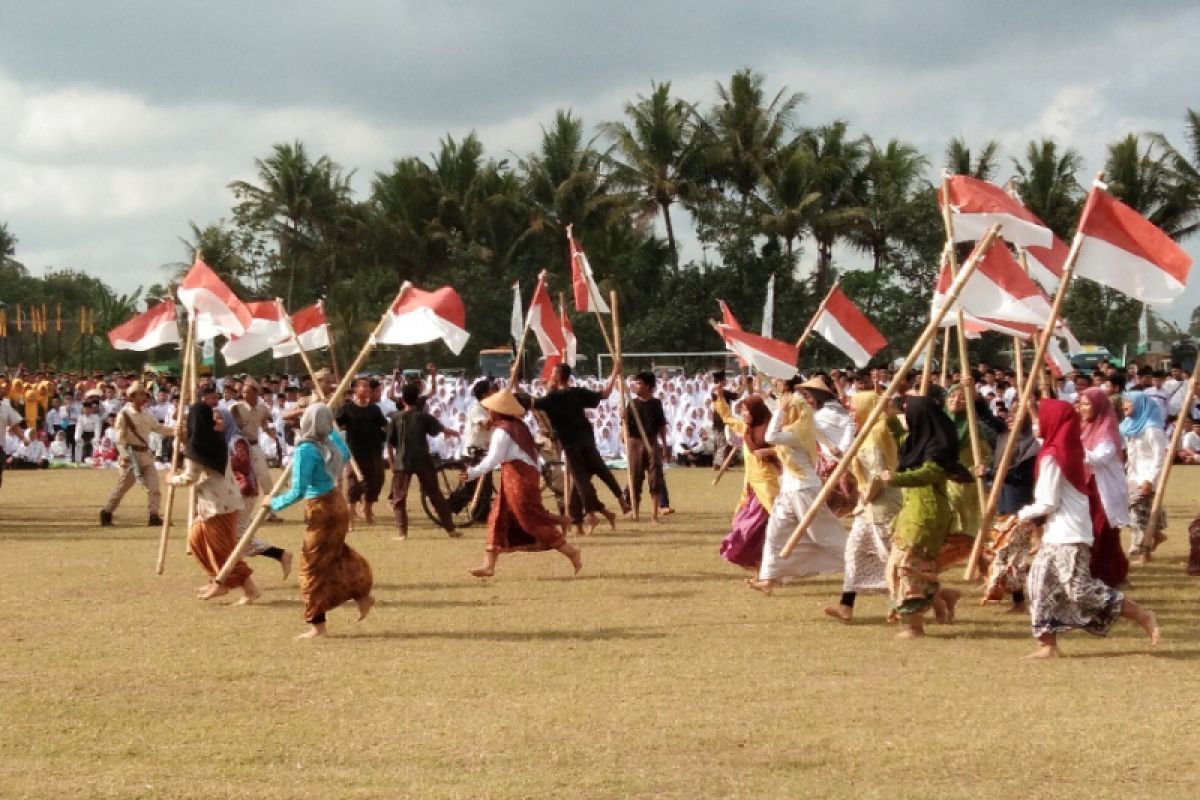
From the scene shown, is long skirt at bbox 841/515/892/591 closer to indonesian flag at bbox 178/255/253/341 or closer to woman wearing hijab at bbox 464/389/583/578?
woman wearing hijab at bbox 464/389/583/578

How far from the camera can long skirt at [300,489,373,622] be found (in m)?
10.2

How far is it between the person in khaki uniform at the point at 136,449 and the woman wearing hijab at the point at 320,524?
8.74m

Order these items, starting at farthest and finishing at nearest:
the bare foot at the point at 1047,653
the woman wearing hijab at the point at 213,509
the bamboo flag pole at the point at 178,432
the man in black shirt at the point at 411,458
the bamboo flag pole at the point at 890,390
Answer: the man in black shirt at the point at 411,458 < the bamboo flag pole at the point at 178,432 < the woman wearing hijab at the point at 213,509 < the bamboo flag pole at the point at 890,390 < the bare foot at the point at 1047,653

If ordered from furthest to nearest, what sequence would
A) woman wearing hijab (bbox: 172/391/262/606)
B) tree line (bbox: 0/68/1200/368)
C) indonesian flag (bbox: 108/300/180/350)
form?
tree line (bbox: 0/68/1200/368)
indonesian flag (bbox: 108/300/180/350)
woman wearing hijab (bbox: 172/391/262/606)

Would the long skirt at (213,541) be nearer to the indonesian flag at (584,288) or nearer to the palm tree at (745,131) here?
the indonesian flag at (584,288)

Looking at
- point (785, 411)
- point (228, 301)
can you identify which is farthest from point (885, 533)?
point (228, 301)

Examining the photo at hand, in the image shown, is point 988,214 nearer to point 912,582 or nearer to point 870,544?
point 870,544

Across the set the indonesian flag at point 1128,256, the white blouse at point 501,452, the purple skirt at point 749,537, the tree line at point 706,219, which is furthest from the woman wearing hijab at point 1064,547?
the tree line at point 706,219

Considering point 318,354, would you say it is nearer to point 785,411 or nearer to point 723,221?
point 723,221

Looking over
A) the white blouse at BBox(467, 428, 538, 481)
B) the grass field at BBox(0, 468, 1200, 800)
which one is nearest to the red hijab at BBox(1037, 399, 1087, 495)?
the grass field at BBox(0, 468, 1200, 800)

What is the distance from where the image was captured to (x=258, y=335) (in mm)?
15773

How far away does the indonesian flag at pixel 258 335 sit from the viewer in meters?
15.3

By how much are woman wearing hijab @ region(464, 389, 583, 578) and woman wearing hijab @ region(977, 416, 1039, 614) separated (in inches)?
141

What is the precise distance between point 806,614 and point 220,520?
4607mm
